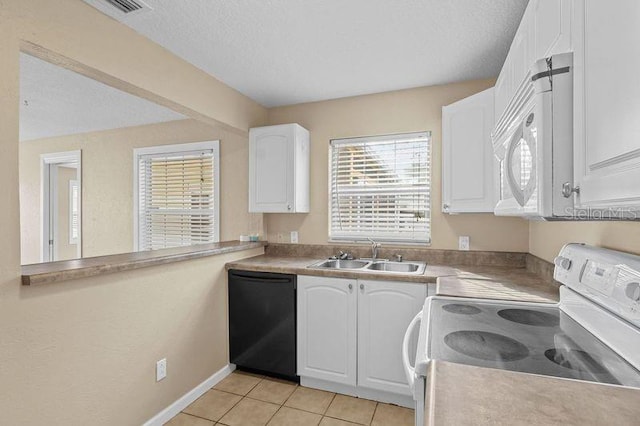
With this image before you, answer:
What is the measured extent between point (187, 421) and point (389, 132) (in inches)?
104

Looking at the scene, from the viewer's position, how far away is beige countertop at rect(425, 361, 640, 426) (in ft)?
2.21

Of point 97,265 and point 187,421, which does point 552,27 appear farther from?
point 187,421

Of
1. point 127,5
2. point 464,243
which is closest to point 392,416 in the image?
point 464,243

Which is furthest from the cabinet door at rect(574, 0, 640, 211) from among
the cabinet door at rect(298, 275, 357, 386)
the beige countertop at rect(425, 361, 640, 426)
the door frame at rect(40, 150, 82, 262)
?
the door frame at rect(40, 150, 82, 262)

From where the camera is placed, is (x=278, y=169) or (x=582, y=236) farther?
(x=278, y=169)

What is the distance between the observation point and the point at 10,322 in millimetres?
1343

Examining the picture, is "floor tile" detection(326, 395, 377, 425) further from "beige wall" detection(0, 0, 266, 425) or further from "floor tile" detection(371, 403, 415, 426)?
"beige wall" detection(0, 0, 266, 425)

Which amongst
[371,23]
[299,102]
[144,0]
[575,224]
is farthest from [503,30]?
[144,0]

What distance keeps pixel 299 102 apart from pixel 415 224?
A: 159 centimetres

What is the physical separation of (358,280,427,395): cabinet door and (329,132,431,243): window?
28.9 inches

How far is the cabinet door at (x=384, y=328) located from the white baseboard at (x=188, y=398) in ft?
3.56

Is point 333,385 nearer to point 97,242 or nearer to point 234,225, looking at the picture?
point 234,225

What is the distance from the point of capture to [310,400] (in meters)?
2.33

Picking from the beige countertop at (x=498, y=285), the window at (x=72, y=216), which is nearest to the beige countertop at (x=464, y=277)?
the beige countertop at (x=498, y=285)
